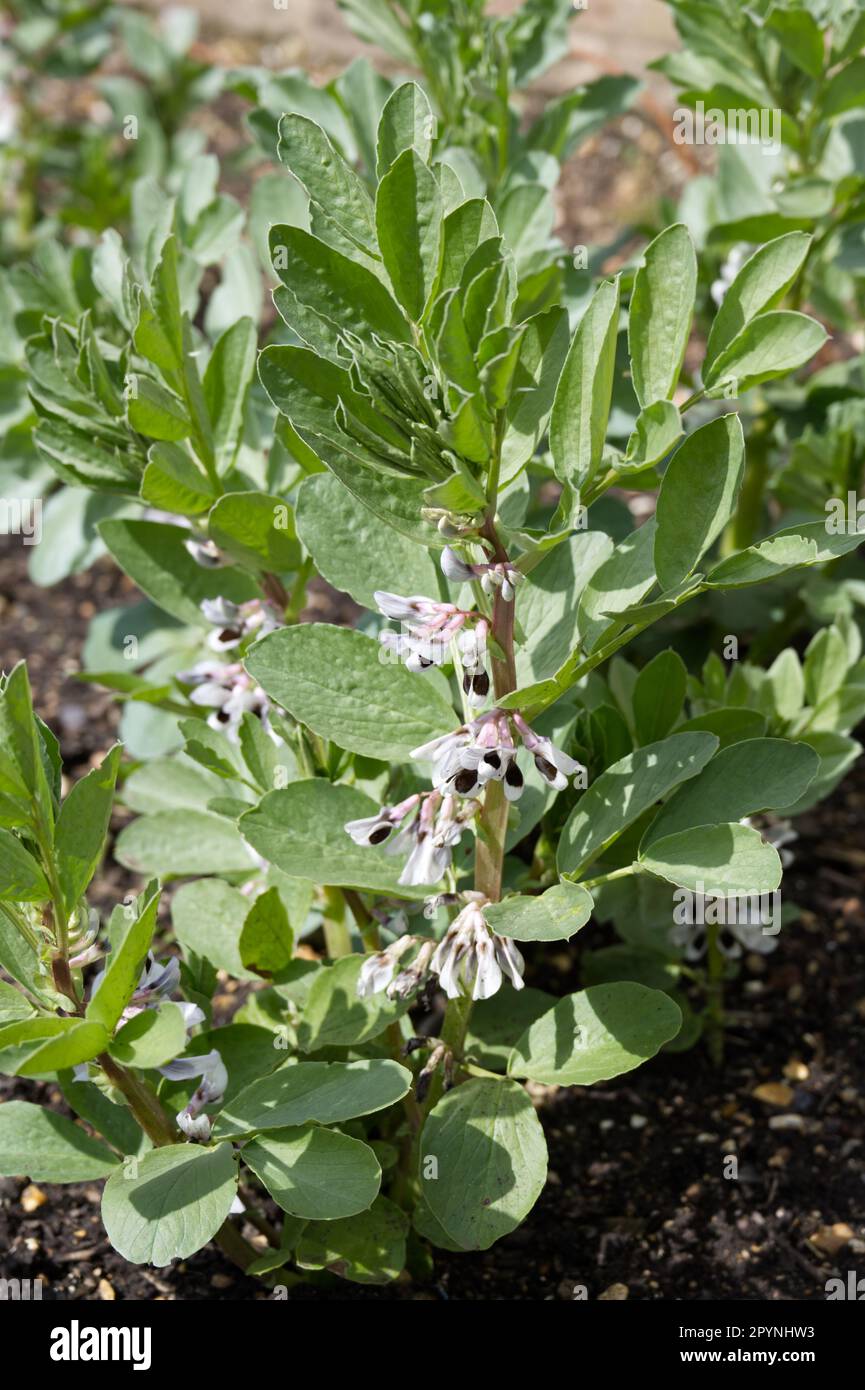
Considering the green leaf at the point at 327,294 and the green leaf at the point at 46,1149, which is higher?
→ the green leaf at the point at 327,294

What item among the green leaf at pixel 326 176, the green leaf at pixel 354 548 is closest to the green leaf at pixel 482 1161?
the green leaf at pixel 354 548

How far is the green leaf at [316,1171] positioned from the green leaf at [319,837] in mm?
251

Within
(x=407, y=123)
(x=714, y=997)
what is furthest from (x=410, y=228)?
(x=714, y=997)

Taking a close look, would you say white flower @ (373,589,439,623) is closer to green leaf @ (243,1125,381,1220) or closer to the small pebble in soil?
green leaf @ (243,1125,381,1220)

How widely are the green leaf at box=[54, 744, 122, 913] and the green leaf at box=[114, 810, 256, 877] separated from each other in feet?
1.53

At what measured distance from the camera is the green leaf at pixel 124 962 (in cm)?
125

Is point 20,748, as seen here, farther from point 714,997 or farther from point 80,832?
point 714,997

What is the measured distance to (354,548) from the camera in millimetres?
1513

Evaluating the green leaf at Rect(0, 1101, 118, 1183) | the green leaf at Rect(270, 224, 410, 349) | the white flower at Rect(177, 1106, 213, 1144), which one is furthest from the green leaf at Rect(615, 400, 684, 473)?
the green leaf at Rect(0, 1101, 118, 1183)

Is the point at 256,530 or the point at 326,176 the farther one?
the point at 256,530

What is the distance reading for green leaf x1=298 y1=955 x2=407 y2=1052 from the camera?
1.56 meters

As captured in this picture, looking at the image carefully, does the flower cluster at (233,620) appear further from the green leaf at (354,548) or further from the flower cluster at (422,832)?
the flower cluster at (422,832)

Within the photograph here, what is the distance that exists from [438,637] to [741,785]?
1.25 ft
